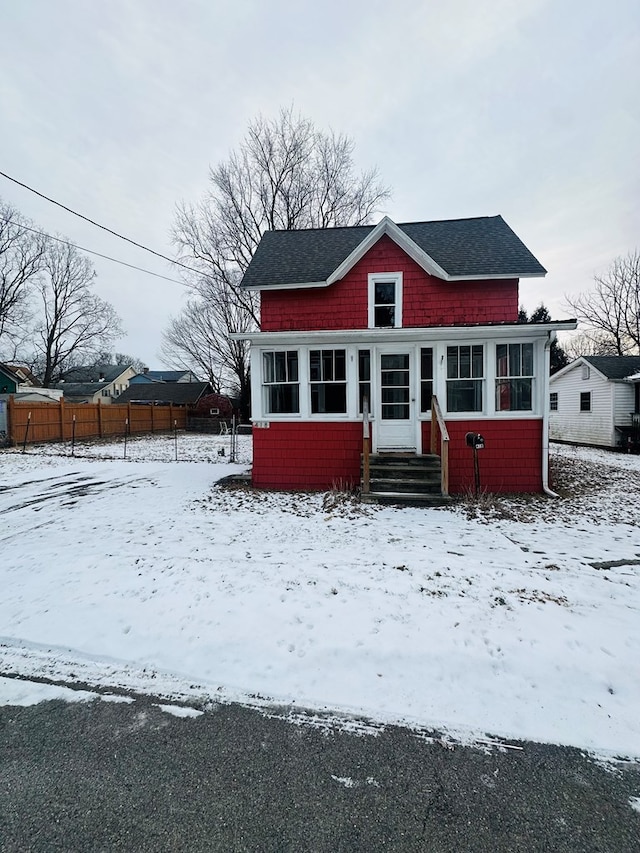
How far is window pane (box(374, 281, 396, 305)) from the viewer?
9.18 meters

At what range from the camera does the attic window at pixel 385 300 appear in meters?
9.09

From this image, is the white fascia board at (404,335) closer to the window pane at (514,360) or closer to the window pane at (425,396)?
the window pane at (514,360)

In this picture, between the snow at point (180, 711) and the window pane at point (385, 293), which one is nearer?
the snow at point (180, 711)

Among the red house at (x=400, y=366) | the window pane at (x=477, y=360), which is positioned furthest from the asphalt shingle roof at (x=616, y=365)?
the window pane at (x=477, y=360)

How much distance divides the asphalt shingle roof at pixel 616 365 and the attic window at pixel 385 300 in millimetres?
12331

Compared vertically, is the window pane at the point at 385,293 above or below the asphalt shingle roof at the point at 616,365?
above

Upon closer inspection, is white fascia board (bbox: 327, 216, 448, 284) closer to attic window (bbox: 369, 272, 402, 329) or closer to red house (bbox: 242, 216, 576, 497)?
red house (bbox: 242, 216, 576, 497)

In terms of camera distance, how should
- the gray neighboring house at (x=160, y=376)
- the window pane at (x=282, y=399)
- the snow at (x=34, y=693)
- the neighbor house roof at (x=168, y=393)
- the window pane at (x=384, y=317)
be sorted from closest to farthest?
the snow at (x=34, y=693)
the window pane at (x=282, y=399)
the window pane at (x=384, y=317)
the neighbor house roof at (x=168, y=393)
the gray neighboring house at (x=160, y=376)

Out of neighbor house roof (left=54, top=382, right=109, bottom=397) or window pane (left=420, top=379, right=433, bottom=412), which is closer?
window pane (left=420, top=379, right=433, bottom=412)

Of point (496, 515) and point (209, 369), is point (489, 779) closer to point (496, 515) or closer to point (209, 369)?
point (496, 515)

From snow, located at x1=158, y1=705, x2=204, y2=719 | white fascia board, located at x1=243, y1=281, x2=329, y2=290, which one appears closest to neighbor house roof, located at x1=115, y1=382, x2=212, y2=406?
white fascia board, located at x1=243, y1=281, x2=329, y2=290

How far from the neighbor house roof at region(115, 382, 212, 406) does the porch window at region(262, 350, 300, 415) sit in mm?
28497

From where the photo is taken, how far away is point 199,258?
25406 mm

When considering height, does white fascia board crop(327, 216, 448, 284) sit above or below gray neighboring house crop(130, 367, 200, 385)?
below
